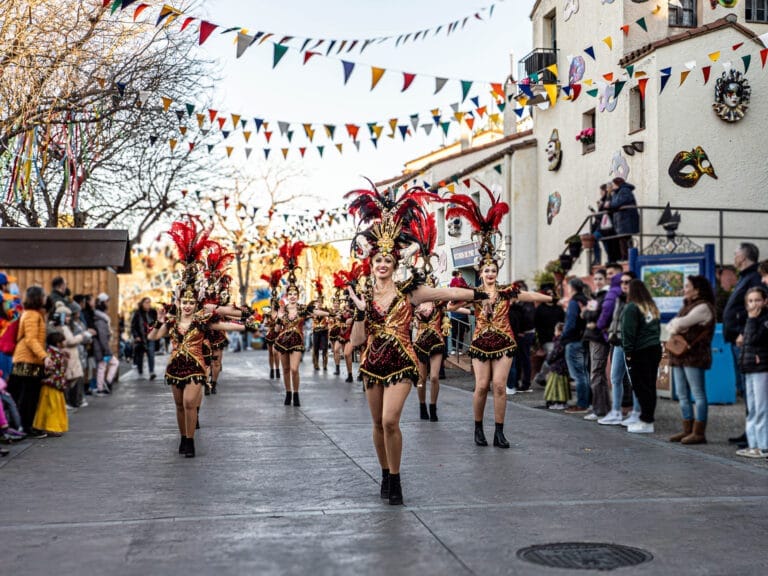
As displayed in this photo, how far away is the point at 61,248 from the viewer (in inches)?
752

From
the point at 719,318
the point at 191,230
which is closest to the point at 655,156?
the point at 719,318

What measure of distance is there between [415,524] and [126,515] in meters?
2.09

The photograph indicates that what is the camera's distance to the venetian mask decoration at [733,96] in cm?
2081

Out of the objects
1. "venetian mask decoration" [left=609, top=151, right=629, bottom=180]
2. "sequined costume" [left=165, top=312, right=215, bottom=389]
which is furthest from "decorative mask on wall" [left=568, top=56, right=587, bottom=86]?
A: "sequined costume" [left=165, top=312, right=215, bottom=389]

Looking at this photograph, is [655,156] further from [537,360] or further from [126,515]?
[126,515]

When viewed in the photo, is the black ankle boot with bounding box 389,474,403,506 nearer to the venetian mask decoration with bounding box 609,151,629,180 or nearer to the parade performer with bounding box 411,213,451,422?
the parade performer with bounding box 411,213,451,422

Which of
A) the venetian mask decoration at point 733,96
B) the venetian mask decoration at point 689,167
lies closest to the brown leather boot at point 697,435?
the venetian mask decoration at point 689,167

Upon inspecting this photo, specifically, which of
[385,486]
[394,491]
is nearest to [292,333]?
[385,486]

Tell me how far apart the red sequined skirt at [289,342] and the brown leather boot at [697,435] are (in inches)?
261

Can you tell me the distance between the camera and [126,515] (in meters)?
6.52

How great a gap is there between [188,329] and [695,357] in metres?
5.48

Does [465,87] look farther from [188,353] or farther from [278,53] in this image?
[188,353]

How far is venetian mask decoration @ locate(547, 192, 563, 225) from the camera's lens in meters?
26.0

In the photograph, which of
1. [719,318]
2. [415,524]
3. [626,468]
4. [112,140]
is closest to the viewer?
[415,524]
